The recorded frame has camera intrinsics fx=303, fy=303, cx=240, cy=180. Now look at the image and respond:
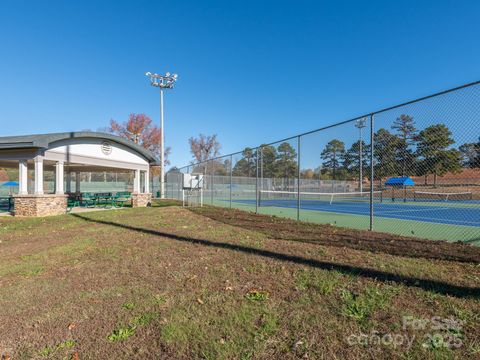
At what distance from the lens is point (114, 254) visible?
6047 mm

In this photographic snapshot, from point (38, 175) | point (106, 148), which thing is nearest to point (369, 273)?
point (38, 175)

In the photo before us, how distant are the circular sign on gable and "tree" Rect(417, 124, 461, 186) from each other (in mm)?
17024

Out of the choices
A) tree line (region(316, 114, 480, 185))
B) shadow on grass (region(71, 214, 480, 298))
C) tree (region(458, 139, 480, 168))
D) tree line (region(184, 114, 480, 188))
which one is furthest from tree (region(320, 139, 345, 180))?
shadow on grass (region(71, 214, 480, 298))

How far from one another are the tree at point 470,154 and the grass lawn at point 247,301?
1637 millimetres

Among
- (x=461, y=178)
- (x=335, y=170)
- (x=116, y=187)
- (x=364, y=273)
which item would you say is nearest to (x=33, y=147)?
(x=335, y=170)

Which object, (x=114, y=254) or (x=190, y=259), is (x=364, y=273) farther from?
(x=114, y=254)

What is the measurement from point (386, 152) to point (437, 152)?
1463 mm

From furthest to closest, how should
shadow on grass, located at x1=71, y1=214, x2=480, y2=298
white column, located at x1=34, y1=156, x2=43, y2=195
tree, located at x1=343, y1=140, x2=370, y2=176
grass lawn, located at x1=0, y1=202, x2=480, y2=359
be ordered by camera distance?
1. white column, located at x1=34, y1=156, x2=43, y2=195
2. tree, located at x1=343, y1=140, x2=370, y2=176
3. shadow on grass, located at x1=71, y1=214, x2=480, y2=298
4. grass lawn, located at x1=0, y1=202, x2=480, y2=359

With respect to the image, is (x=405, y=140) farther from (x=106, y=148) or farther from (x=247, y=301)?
(x=106, y=148)

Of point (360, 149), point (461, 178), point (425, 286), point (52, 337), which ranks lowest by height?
point (52, 337)

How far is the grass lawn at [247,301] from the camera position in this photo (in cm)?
262

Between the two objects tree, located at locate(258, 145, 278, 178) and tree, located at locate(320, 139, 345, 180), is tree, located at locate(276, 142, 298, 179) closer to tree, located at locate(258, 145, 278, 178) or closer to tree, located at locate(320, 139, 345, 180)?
tree, located at locate(258, 145, 278, 178)

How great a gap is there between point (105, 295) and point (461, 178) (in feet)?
23.8

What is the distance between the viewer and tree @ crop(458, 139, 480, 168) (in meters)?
5.84
